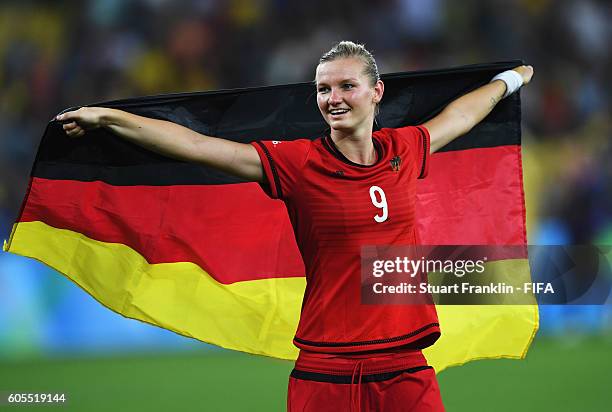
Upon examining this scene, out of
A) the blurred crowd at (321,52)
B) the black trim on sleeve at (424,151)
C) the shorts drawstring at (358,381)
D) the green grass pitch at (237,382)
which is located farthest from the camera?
the blurred crowd at (321,52)

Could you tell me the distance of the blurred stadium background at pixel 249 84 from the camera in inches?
397

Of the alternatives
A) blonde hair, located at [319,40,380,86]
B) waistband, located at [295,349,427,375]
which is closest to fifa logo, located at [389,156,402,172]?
blonde hair, located at [319,40,380,86]

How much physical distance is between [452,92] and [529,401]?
395cm

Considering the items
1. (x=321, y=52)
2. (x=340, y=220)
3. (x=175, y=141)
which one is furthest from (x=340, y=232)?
(x=321, y=52)

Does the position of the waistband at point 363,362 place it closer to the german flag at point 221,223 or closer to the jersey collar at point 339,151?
the jersey collar at point 339,151

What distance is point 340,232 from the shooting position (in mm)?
3939

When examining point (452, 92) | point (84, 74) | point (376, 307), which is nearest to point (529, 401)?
point (452, 92)

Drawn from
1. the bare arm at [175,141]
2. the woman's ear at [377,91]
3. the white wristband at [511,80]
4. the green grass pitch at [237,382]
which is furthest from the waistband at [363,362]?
the green grass pitch at [237,382]

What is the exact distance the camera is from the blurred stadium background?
33.1ft

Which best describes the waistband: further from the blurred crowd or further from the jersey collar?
the blurred crowd

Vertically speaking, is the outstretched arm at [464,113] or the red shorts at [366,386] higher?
the outstretched arm at [464,113]

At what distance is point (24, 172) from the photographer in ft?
38.9

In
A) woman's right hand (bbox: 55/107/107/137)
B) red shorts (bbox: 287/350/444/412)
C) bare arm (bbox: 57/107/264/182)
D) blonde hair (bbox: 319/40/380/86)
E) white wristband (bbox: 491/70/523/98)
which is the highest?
white wristband (bbox: 491/70/523/98)

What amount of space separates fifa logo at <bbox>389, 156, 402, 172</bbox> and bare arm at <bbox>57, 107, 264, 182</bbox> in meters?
0.54
